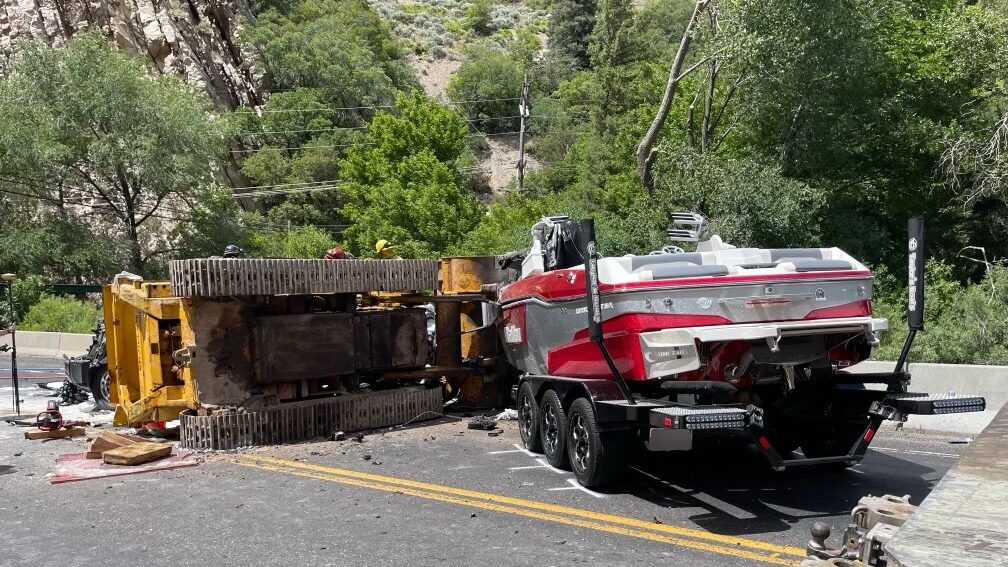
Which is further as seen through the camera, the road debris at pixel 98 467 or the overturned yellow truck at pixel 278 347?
the overturned yellow truck at pixel 278 347

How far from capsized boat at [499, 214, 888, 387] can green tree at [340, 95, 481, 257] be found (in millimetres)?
30304

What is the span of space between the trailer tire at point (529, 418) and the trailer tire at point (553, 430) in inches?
4.5

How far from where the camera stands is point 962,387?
10523mm

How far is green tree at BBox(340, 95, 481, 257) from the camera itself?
126ft

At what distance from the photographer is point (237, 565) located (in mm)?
5680

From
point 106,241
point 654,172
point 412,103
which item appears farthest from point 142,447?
point 412,103

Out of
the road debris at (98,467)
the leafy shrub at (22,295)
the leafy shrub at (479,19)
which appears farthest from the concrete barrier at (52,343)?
the leafy shrub at (479,19)

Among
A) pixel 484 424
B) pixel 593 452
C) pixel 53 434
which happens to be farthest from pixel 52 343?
pixel 593 452

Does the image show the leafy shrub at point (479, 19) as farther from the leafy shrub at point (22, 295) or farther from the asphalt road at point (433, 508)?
the asphalt road at point (433, 508)

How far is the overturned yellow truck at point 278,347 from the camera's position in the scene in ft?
31.2

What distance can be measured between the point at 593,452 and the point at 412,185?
3367cm

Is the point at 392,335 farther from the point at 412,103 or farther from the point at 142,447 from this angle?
the point at 412,103

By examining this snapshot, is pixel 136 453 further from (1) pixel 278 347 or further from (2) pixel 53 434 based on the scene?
(2) pixel 53 434

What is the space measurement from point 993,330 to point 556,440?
9.82 meters
